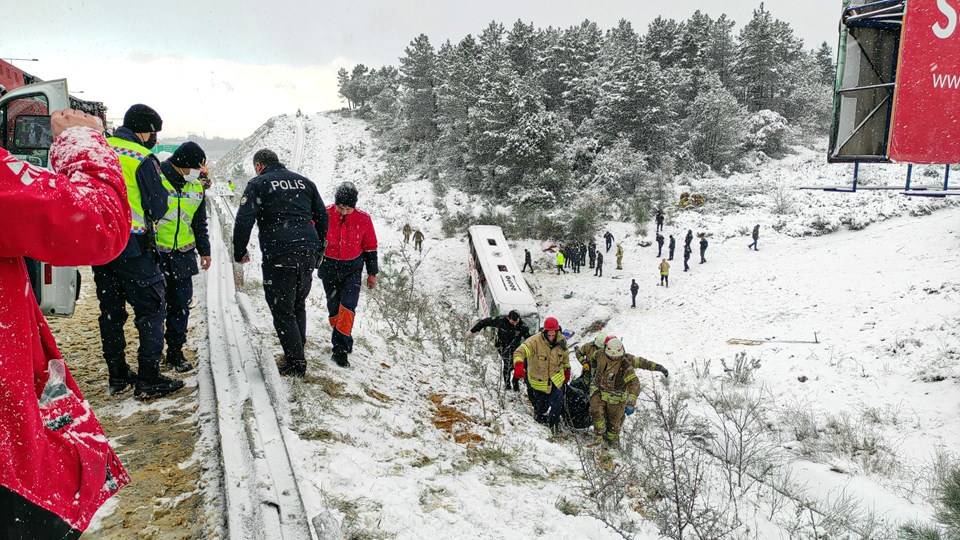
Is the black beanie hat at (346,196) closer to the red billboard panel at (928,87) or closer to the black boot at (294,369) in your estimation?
the black boot at (294,369)

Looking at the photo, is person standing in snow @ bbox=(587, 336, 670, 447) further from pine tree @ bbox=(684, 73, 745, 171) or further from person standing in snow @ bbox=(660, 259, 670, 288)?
pine tree @ bbox=(684, 73, 745, 171)

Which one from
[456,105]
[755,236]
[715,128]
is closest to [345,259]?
[755,236]

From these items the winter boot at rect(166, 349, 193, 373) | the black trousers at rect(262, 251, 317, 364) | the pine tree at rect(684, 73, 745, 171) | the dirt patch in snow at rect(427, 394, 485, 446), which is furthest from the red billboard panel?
the pine tree at rect(684, 73, 745, 171)

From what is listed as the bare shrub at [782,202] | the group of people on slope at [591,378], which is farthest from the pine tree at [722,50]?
the group of people on slope at [591,378]

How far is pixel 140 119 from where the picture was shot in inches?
148

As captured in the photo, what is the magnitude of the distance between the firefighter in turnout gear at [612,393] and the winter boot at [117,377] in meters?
4.93

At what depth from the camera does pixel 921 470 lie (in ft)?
22.5

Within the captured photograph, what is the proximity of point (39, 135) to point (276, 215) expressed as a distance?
1.73m

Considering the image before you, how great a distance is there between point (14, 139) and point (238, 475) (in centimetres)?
311

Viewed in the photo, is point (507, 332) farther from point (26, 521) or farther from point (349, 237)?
point (26, 521)

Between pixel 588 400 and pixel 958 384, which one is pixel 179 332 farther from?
pixel 958 384

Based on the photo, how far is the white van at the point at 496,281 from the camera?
15.0 metres

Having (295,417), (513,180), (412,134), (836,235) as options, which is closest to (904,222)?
(836,235)

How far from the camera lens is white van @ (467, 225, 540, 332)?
14992 millimetres
